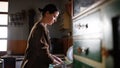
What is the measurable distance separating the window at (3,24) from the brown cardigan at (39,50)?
3.50 metres

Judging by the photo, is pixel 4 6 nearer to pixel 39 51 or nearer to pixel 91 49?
pixel 39 51

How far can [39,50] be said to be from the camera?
6.09 ft

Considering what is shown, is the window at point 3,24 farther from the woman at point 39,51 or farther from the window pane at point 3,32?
the woman at point 39,51

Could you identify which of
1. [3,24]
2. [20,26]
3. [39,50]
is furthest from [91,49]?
[3,24]

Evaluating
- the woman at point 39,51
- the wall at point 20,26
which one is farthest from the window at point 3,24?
the woman at point 39,51

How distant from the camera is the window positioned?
5.20 metres

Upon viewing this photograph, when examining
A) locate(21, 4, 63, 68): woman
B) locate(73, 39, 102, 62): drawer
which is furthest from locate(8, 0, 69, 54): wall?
locate(73, 39, 102, 62): drawer

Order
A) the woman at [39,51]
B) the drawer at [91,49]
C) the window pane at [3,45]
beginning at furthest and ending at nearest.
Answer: the window pane at [3,45], the woman at [39,51], the drawer at [91,49]

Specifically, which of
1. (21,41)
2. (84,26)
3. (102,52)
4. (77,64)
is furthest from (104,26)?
(21,41)

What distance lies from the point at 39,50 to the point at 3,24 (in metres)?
3.64

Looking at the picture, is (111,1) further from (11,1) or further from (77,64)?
(11,1)

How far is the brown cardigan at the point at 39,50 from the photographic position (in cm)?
185

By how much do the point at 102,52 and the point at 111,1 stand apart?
257 mm

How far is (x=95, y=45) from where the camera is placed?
40.7 inches
